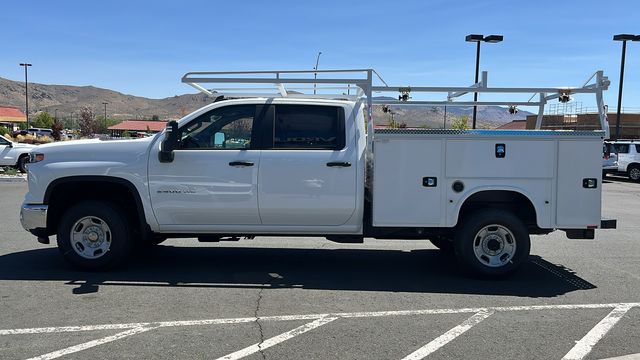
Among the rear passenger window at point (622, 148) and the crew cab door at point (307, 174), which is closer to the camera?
the crew cab door at point (307, 174)

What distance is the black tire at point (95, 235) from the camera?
6.88m

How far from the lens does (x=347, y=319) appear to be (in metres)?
→ 5.45

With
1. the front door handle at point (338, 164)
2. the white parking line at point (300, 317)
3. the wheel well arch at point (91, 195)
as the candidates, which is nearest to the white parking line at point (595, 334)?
the white parking line at point (300, 317)

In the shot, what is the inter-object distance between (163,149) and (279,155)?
1.31 meters

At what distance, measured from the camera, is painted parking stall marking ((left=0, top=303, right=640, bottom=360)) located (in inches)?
183

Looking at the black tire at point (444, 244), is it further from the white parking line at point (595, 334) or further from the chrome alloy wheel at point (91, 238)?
the chrome alloy wheel at point (91, 238)

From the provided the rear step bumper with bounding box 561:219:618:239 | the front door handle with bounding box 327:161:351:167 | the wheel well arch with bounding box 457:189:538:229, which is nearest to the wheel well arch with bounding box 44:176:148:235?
the front door handle with bounding box 327:161:351:167

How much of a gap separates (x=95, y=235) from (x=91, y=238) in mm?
58

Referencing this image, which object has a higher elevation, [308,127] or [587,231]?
[308,127]

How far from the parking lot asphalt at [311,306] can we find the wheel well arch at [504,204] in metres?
0.76

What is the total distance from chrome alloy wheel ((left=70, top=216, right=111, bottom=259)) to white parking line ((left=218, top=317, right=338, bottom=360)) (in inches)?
116

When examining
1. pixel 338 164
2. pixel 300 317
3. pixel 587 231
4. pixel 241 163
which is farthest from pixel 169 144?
pixel 587 231

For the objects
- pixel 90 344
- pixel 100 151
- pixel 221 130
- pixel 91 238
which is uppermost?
pixel 221 130

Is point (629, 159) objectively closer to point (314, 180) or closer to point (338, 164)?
point (338, 164)
